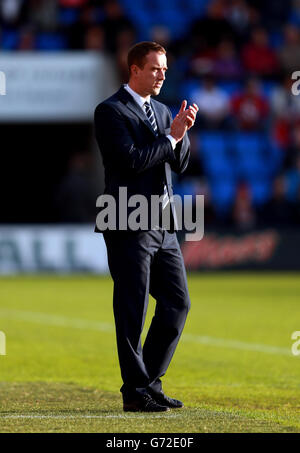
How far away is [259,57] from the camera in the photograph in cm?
2733

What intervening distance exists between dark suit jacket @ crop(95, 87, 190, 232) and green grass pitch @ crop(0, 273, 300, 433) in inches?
53.2

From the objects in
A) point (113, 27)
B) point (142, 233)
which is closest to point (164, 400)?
point (142, 233)

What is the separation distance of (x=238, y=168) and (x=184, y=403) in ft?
61.6

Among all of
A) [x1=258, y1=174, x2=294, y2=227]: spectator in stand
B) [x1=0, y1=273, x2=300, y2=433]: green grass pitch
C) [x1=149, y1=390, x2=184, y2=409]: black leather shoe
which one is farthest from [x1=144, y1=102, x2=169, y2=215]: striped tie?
[x1=258, y1=174, x2=294, y2=227]: spectator in stand

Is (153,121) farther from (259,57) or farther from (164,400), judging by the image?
(259,57)

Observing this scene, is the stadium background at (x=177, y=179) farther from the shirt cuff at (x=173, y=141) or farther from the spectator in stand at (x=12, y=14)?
the shirt cuff at (x=173, y=141)

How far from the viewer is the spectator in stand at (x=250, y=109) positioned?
25703 millimetres

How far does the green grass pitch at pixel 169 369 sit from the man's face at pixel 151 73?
6.88 feet

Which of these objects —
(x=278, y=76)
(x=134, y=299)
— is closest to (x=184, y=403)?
(x=134, y=299)

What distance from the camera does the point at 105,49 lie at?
2584 cm

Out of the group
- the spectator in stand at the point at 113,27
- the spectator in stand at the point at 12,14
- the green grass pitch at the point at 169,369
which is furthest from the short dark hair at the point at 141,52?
the spectator in stand at the point at 12,14

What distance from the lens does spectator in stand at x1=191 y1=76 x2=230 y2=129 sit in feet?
83.2

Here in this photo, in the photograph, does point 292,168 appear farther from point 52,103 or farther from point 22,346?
point 22,346

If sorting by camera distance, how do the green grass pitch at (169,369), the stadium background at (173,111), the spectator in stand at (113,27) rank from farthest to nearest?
the spectator in stand at (113,27) → the stadium background at (173,111) → the green grass pitch at (169,369)
